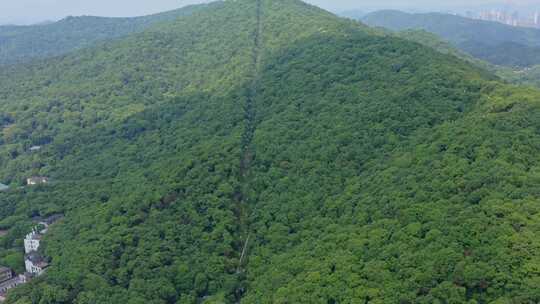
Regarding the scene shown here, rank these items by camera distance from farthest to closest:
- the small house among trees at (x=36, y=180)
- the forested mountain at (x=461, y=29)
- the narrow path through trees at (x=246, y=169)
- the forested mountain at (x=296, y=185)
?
the forested mountain at (x=461, y=29) → the small house among trees at (x=36, y=180) → the narrow path through trees at (x=246, y=169) → the forested mountain at (x=296, y=185)

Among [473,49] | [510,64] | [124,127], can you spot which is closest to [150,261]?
[124,127]

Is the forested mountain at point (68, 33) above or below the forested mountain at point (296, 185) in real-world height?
above

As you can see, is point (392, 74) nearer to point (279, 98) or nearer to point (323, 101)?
point (323, 101)

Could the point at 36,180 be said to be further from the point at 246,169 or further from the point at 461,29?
the point at 461,29

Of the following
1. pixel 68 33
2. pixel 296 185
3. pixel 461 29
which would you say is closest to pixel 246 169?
pixel 296 185

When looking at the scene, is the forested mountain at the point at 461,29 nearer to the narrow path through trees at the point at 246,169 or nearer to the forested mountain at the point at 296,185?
the narrow path through trees at the point at 246,169

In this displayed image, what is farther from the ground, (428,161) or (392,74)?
(392,74)

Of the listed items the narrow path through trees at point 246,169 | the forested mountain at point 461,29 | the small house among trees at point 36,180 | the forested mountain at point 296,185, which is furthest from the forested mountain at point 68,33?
the forested mountain at point 461,29
